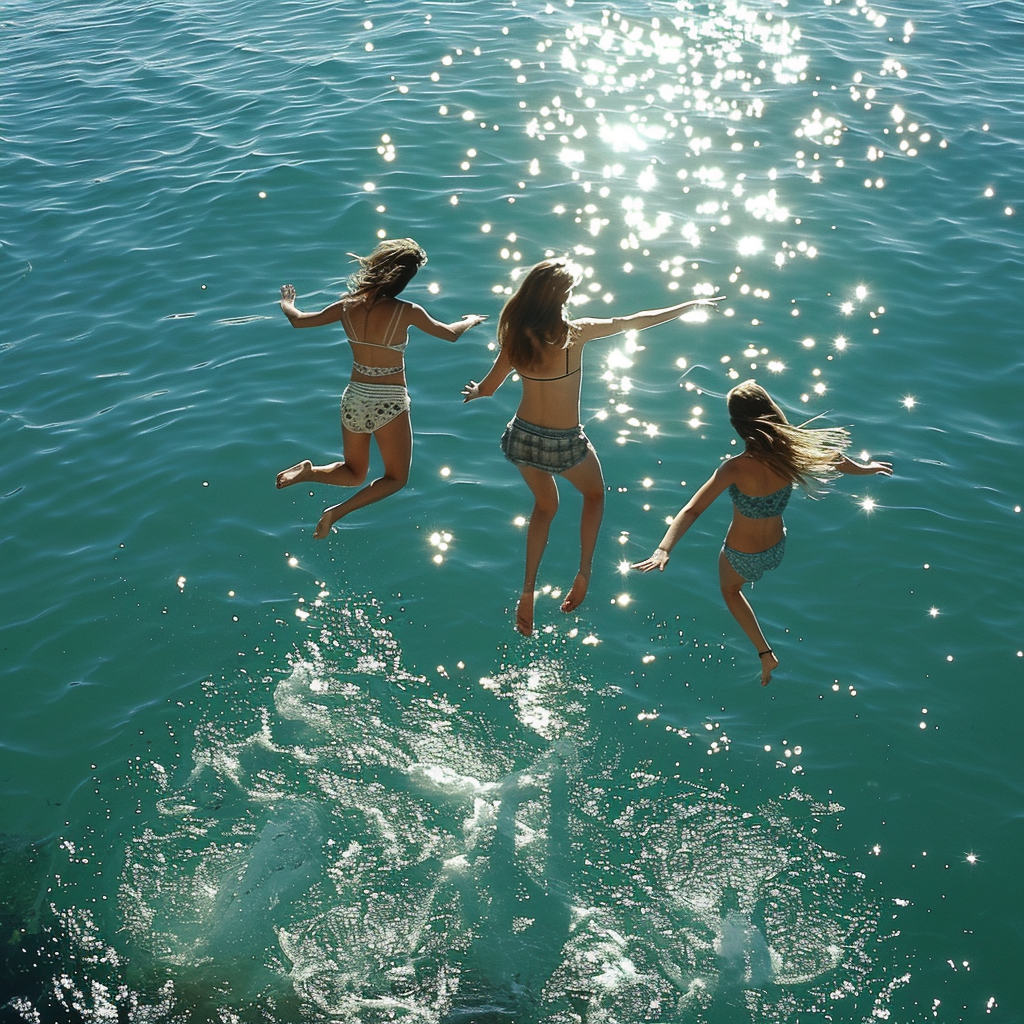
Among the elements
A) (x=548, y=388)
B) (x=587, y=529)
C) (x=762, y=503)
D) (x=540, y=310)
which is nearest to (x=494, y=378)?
→ (x=548, y=388)

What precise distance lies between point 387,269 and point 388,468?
172cm

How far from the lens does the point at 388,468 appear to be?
28.7ft

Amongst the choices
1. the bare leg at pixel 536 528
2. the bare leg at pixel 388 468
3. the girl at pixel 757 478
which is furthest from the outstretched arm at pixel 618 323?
the bare leg at pixel 388 468

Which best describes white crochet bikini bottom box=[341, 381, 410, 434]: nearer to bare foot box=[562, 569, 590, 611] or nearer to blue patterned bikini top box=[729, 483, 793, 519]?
bare foot box=[562, 569, 590, 611]

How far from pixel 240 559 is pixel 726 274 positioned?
24.9ft

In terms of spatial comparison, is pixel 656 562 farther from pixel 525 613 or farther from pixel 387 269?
pixel 387 269

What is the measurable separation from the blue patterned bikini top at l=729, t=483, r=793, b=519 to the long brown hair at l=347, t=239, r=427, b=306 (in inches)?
114

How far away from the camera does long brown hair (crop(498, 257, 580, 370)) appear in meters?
7.10

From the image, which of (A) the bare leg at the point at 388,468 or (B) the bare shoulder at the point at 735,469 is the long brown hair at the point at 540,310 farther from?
(A) the bare leg at the point at 388,468

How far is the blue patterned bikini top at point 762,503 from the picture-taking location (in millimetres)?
7816

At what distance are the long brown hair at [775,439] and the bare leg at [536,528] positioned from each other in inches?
61.9

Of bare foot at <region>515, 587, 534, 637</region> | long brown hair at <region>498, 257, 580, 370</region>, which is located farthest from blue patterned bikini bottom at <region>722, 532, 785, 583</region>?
long brown hair at <region>498, 257, 580, 370</region>

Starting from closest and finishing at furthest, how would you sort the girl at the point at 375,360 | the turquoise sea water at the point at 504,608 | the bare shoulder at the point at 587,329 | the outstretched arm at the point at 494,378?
1. the bare shoulder at the point at 587,329
2. the outstretched arm at the point at 494,378
3. the turquoise sea water at the point at 504,608
4. the girl at the point at 375,360

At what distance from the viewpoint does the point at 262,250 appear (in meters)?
15.2
